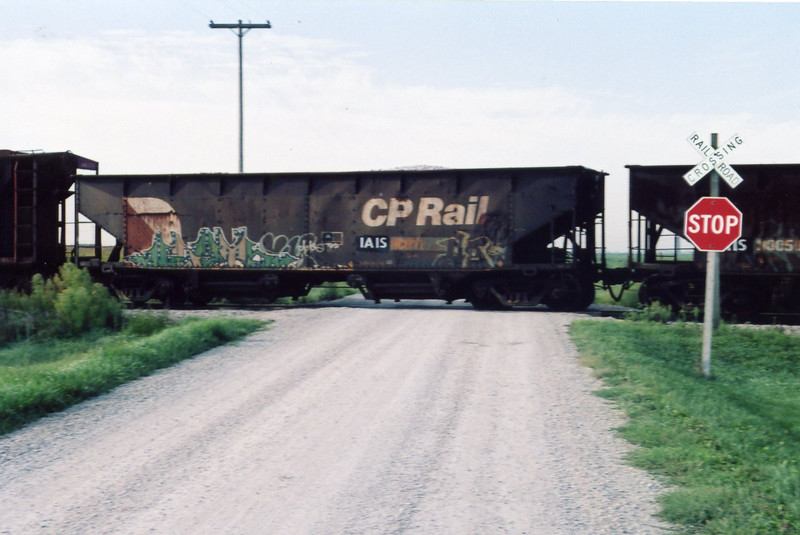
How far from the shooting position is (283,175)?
17172mm

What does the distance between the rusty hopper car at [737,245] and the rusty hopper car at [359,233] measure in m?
1.33

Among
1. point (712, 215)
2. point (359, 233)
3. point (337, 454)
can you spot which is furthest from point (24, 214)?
point (712, 215)

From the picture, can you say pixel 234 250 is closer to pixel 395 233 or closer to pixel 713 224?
pixel 395 233

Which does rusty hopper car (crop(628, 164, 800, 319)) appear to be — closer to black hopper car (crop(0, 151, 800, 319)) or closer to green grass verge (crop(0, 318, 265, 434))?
black hopper car (crop(0, 151, 800, 319))

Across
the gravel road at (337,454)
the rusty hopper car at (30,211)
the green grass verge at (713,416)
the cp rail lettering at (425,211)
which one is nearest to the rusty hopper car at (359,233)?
the cp rail lettering at (425,211)

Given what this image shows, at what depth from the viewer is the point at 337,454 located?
610cm

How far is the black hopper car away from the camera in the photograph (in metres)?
15.1

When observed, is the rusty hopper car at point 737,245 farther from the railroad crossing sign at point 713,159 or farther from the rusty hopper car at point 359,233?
the railroad crossing sign at point 713,159

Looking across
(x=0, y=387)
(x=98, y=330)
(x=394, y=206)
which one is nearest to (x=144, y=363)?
(x=0, y=387)

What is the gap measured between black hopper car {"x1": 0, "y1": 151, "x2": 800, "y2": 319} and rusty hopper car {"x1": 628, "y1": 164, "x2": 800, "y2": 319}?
0.03 metres

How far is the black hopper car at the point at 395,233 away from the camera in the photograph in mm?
15109

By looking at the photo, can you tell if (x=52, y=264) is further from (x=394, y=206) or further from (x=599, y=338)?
(x=599, y=338)

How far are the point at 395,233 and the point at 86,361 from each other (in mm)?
8320

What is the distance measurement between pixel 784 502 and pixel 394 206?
1263 centimetres
